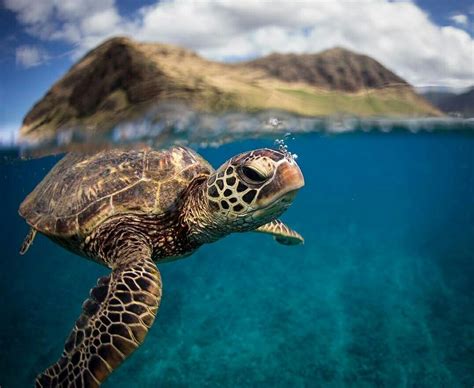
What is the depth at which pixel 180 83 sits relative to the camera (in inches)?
210

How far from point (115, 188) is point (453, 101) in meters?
8.25

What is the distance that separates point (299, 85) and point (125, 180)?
3.43 m

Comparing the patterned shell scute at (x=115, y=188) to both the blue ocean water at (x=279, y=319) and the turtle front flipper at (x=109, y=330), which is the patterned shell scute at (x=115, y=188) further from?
the blue ocean water at (x=279, y=319)

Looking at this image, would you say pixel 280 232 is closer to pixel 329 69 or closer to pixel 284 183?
pixel 284 183

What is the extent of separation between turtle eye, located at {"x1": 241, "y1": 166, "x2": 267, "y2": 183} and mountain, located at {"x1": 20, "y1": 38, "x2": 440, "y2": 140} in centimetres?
237

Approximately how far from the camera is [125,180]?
4.15 meters

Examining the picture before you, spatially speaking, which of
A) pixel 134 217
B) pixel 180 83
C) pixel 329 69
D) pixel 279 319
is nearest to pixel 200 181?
pixel 134 217

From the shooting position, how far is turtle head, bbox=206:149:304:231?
290 centimetres

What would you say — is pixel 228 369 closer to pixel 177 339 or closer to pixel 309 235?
pixel 177 339

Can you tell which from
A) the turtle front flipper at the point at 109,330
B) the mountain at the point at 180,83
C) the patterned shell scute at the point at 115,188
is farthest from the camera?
the mountain at the point at 180,83

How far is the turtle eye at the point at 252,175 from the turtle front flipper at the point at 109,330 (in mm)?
1215

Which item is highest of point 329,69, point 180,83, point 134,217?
point 329,69

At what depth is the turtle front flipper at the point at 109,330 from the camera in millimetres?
2662

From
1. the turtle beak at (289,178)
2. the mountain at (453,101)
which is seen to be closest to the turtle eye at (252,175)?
the turtle beak at (289,178)
